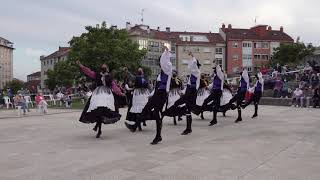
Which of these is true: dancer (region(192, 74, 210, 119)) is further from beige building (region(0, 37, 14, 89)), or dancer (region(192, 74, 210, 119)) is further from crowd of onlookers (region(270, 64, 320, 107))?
beige building (region(0, 37, 14, 89))

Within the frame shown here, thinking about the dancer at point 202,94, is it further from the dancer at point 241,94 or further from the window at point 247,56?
the window at point 247,56

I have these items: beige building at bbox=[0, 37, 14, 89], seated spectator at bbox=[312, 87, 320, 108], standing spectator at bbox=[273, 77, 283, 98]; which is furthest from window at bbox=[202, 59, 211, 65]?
seated spectator at bbox=[312, 87, 320, 108]

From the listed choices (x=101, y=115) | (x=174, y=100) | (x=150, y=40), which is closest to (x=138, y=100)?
(x=174, y=100)

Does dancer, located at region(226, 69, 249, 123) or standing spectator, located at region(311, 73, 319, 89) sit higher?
standing spectator, located at region(311, 73, 319, 89)

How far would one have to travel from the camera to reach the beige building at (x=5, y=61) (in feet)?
508

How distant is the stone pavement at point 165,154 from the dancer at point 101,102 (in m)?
0.56

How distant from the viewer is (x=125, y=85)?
625 inches

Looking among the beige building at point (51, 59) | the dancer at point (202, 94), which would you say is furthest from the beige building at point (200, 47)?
the dancer at point (202, 94)

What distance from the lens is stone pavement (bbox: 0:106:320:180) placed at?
27.3 feet

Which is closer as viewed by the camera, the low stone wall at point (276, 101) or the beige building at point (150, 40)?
the low stone wall at point (276, 101)

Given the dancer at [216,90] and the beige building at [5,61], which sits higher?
the beige building at [5,61]

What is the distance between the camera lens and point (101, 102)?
12984mm

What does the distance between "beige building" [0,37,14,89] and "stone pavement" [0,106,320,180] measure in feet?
478

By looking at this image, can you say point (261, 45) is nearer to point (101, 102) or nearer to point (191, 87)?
point (191, 87)
